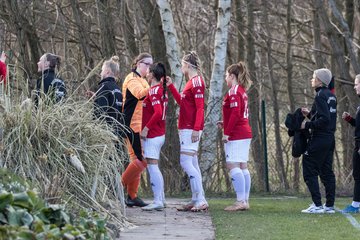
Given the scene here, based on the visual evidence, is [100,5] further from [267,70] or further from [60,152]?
[60,152]

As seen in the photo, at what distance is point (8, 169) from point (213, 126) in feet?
21.0

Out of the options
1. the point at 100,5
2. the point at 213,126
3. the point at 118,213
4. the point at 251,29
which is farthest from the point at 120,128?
the point at 251,29

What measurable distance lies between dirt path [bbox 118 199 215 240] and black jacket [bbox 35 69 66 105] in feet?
5.64

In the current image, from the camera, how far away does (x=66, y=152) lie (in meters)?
10.1

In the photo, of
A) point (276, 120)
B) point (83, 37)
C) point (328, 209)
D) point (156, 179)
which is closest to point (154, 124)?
point (156, 179)

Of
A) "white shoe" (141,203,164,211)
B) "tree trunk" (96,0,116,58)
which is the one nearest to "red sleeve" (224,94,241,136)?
"white shoe" (141,203,164,211)

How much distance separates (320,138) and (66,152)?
3.65 metres

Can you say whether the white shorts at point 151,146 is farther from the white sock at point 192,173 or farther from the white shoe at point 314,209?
the white shoe at point 314,209

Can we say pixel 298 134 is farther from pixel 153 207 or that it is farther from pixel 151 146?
pixel 153 207

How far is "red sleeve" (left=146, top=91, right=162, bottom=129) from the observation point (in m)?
11.3

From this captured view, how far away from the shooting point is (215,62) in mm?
15547

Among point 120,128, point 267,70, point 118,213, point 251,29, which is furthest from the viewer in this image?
point 267,70

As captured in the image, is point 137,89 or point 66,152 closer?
point 66,152

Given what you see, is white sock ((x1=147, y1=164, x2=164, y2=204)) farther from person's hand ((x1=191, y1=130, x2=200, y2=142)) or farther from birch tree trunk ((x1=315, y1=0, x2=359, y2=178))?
birch tree trunk ((x1=315, y1=0, x2=359, y2=178))
